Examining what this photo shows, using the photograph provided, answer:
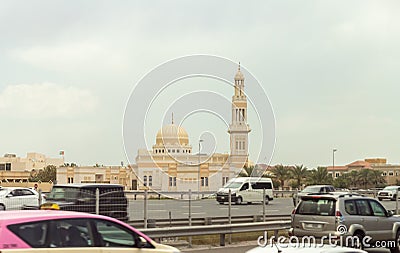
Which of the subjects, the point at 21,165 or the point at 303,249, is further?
the point at 21,165

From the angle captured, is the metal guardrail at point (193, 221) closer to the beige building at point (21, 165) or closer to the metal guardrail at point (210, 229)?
the metal guardrail at point (210, 229)

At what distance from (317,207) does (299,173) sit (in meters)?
59.4

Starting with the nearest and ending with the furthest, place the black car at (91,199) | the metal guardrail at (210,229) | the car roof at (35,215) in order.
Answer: the car roof at (35,215), the metal guardrail at (210,229), the black car at (91,199)

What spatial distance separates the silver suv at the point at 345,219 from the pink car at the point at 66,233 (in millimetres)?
6774

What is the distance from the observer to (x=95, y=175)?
306ft

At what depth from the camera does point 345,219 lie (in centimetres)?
1528

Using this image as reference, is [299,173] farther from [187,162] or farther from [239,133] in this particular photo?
[187,162]

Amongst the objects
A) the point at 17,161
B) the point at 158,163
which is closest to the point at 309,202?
the point at 158,163

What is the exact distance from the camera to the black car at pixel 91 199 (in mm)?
19000

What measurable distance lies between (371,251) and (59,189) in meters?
10.2

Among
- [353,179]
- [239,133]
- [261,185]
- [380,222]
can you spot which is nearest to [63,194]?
[380,222]

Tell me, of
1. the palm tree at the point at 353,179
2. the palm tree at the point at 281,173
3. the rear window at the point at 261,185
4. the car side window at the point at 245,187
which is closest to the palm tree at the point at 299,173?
the palm tree at the point at 281,173

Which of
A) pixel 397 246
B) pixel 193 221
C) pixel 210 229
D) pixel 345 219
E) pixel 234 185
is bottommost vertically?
pixel 397 246

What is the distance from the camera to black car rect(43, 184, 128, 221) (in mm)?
19000
